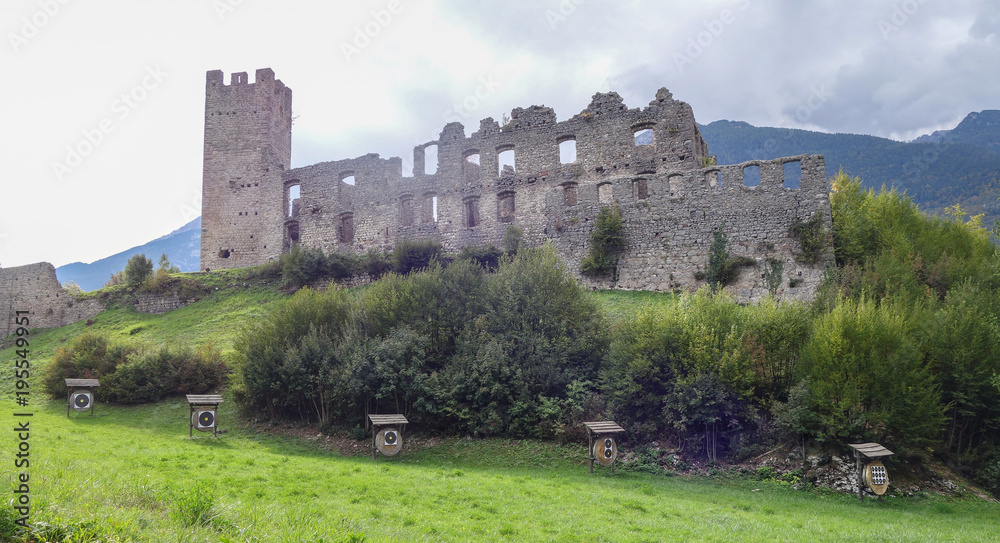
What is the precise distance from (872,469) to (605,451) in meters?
5.66

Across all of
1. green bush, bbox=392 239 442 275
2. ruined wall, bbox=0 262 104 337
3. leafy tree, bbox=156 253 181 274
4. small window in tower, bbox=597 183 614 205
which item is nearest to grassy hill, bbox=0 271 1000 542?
green bush, bbox=392 239 442 275

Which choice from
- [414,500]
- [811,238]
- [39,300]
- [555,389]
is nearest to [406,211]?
[555,389]

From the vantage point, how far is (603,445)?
14773mm

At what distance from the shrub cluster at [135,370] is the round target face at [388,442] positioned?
29.6ft

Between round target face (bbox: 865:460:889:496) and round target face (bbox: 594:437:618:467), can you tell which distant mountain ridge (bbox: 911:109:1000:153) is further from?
round target face (bbox: 594:437:618:467)

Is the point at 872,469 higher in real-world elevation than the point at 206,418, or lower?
lower

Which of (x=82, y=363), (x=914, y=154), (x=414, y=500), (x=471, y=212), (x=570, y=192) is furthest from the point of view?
(x=914, y=154)

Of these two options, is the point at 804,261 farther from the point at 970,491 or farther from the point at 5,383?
the point at 5,383

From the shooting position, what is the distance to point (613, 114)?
30.2 meters

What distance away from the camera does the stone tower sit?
37.8 meters

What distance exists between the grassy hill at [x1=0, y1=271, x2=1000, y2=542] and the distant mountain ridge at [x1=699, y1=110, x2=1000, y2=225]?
97.6 feet

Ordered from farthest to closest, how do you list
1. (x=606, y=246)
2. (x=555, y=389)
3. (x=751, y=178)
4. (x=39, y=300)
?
(x=39, y=300), (x=606, y=246), (x=751, y=178), (x=555, y=389)

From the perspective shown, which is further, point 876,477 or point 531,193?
point 531,193

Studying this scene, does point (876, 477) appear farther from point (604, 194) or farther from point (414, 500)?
point (604, 194)
